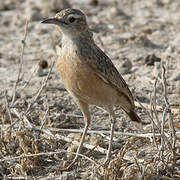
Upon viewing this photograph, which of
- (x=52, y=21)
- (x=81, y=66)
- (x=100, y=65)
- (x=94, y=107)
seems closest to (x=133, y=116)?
(x=94, y=107)

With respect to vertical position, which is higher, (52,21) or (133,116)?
(52,21)

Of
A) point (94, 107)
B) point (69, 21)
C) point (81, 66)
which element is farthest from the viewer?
point (94, 107)

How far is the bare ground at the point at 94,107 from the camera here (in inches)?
218

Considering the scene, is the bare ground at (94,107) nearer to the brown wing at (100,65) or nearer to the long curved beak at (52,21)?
the brown wing at (100,65)

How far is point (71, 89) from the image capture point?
5656mm

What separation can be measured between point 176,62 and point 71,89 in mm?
3595

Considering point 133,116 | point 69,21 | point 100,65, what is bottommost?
point 133,116

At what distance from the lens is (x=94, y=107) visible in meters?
7.56

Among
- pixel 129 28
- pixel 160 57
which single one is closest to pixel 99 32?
pixel 129 28

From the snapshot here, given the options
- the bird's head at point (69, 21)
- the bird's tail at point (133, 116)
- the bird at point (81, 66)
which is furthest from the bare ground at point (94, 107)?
the bird's head at point (69, 21)

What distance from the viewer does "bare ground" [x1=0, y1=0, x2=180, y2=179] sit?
5.53 m

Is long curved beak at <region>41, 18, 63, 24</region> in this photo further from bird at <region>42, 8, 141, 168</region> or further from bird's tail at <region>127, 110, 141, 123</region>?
bird's tail at <region>127, 110, 141, 123</region>

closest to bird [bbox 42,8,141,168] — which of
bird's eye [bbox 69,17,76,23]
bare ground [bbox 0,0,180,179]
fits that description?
bird's eye [bbox 69,17,76,23]

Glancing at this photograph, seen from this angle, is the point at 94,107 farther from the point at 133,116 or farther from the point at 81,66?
the point at 81,66
